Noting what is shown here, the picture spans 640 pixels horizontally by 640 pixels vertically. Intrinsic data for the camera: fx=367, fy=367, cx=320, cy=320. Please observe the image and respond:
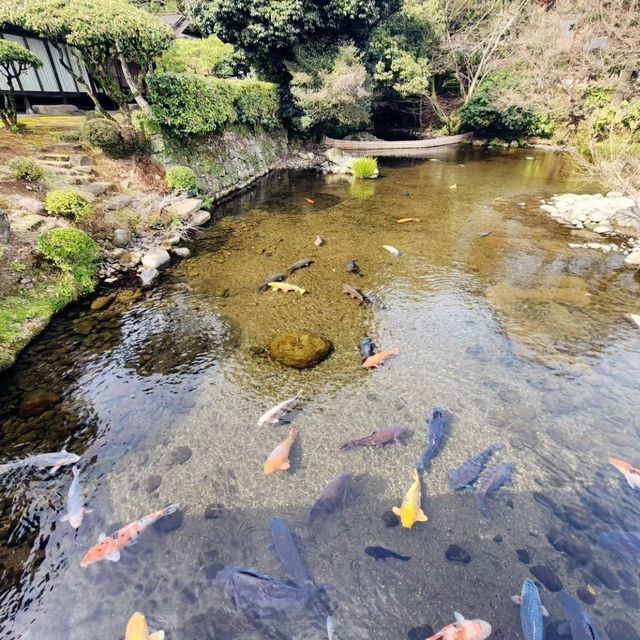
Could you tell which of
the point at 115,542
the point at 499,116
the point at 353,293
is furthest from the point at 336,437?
the point at 499,116

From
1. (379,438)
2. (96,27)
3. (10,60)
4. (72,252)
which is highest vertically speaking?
(96,27)

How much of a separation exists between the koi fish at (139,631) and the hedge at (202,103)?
14.7 metres

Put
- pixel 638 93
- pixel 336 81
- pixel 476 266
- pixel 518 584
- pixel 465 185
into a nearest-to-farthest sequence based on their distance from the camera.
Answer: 1. pixel 518 584
2. pixel 476 266
3. pixel 465 185
4. pixel 336 81
5. pixel 638 93

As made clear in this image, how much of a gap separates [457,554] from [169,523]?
3368 millimetres

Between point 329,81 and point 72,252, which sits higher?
point 329,81

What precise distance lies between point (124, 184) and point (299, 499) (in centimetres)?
1210

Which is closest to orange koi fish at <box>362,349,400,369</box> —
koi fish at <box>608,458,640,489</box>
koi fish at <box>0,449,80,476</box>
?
koi fish at <box>608,458,640,489</box>

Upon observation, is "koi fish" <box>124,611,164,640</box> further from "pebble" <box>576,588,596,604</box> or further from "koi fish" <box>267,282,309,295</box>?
"koi fish" <box>267,282,309,295</box>

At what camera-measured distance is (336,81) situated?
2006 cm

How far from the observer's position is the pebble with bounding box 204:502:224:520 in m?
4.50

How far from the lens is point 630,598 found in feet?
12.3

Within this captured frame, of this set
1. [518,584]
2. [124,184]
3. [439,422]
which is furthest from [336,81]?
[518,584]

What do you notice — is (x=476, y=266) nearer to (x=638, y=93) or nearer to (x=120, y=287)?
(x=120, y=287)

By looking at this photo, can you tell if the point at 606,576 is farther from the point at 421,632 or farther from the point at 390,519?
the point at 390,519
